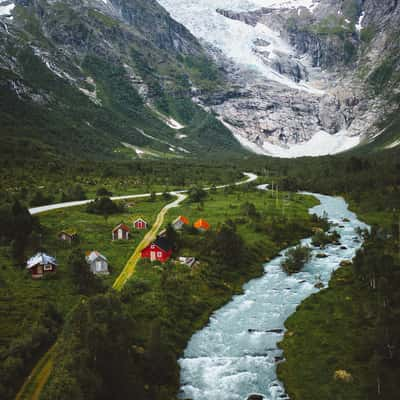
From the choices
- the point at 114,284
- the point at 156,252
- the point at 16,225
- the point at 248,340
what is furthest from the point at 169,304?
the point at 16,225

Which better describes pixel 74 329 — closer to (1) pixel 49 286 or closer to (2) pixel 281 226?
(1) pixel 49 286

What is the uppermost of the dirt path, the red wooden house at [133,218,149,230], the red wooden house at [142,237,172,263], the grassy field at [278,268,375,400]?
the red wooden house at [133,218,149,230]

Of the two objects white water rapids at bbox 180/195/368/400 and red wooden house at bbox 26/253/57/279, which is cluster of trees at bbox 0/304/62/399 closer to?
red wooden house at bbox 26/253/57/279

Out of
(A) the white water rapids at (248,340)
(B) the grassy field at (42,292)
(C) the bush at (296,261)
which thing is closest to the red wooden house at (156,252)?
(B) the grassy field at (42,292)

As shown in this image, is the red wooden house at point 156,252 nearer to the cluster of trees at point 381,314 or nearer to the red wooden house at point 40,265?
the red wooden house at point 40,265

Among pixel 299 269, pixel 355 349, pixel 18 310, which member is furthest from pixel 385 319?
pixel 18 310

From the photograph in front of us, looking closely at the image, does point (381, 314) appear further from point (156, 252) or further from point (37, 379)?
point (156, 252)

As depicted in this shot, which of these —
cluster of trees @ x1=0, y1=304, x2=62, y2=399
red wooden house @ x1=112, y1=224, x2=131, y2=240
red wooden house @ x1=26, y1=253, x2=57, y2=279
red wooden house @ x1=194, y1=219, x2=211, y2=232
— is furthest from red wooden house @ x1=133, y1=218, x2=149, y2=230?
cluster of trees @ x1=0, y1=304, x2=62, y2=399
